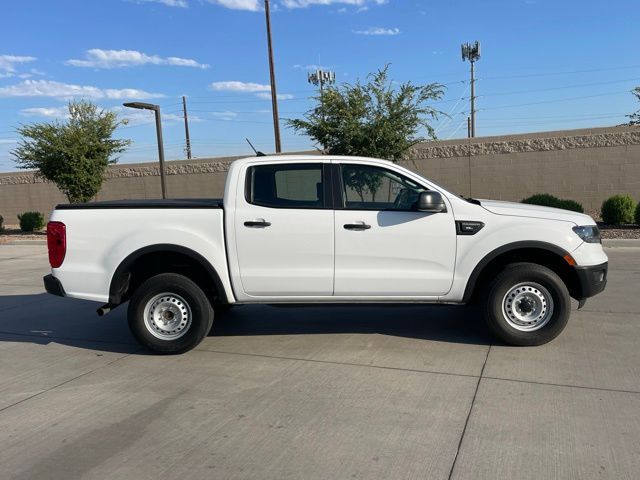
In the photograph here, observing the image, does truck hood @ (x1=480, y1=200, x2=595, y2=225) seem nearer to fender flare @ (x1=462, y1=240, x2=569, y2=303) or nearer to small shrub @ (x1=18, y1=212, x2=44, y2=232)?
fender flare @ (x1=462, y1=240, x2=569, y2=303)

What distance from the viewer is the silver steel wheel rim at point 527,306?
533 cm

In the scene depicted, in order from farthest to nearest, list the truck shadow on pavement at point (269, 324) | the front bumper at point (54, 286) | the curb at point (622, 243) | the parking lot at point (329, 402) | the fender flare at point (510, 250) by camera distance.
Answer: the curb at point (622, 243), the truck shadow on pavement at point (269, 324), the front bumper at point (54, 286), the fender flare at point (510, 250), the parking lot at point (329, 402)

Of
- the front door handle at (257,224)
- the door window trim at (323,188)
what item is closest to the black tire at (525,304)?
the door window trim at (323,188)

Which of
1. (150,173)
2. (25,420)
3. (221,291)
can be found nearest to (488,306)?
(221,291)

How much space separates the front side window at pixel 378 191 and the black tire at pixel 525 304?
115 centimetres

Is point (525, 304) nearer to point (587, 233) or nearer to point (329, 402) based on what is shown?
point (587, 233)

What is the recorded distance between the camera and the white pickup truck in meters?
5.26

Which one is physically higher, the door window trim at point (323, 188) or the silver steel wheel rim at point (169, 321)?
the door window trim at point (323, 188)

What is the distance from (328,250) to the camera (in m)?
5.31

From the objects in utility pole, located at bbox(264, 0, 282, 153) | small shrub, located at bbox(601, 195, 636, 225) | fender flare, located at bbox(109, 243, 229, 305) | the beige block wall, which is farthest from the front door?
utility pole, located at bbox(264, 0, 282, 153)

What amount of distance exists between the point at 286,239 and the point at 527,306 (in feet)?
8.04

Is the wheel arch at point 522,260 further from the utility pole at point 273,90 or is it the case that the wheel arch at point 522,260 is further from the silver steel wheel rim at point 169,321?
the utility pole at point 273,90

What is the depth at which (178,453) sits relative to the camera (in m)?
3.54

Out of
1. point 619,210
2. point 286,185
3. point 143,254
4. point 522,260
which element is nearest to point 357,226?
point 286,185
